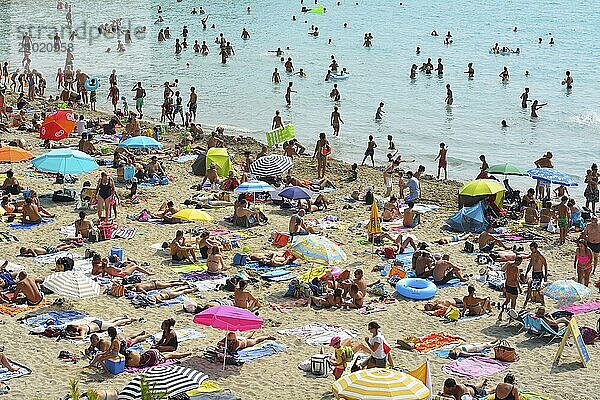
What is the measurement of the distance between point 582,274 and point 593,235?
2.64ft

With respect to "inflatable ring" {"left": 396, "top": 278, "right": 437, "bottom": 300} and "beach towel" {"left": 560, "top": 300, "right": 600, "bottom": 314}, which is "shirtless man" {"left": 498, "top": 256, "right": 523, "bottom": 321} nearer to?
"beach towel" {"left": 560, "top": 300, "right": 600, "bottom": 314}

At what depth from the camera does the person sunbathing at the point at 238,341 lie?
971cm

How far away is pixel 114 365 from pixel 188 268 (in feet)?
13.4

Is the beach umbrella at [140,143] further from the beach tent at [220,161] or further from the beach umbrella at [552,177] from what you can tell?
the beach umbrella at [552,177]

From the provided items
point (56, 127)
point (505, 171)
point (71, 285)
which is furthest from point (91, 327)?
point (505, 171)

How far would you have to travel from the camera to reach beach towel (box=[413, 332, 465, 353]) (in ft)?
34.0

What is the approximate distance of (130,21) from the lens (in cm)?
5569

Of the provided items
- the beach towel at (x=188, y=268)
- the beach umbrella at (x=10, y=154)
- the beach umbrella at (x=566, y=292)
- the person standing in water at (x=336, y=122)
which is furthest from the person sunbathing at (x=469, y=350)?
the person standing in water at (x=336, y=122)

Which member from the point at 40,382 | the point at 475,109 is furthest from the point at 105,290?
the point at 475,109

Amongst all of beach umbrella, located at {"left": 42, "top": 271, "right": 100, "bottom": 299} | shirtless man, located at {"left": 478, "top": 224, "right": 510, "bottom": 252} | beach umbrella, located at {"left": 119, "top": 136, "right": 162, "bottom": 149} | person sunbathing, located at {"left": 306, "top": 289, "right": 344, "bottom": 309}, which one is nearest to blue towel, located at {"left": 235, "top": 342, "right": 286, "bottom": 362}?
person sunbathing, located at {"left": 306, "top": 289, "right": 344, "bottom": 309}

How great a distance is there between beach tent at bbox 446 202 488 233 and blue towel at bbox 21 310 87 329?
7895 mm

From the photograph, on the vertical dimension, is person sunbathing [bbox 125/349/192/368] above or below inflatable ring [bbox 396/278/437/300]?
above

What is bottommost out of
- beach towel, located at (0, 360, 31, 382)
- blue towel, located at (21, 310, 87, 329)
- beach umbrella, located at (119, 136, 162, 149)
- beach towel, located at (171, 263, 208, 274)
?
beach towel, located at (171, 263, 208, 274)

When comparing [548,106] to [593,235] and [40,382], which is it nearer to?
[593,235]
